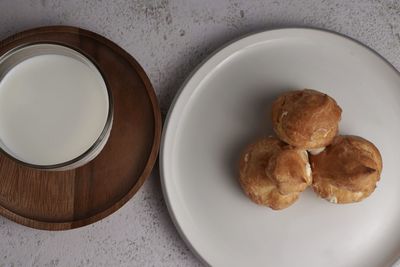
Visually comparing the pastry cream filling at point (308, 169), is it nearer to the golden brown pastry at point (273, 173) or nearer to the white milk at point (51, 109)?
the golden brown pastry at point (273, 173)

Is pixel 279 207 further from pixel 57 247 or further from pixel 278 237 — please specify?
pixel 57 247

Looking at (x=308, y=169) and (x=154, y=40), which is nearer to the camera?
(x=308, y=169)

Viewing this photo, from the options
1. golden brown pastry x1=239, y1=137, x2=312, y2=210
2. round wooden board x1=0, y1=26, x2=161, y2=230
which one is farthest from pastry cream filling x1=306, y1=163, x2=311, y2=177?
round wooden board x1=0, y1=26, x2=161, y2=230

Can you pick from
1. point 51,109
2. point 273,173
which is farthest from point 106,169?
point 273,173

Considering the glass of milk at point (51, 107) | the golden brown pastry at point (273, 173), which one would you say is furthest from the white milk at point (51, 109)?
the golden brown pastry at point (273, 173)

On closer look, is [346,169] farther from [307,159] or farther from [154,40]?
[154,40]
